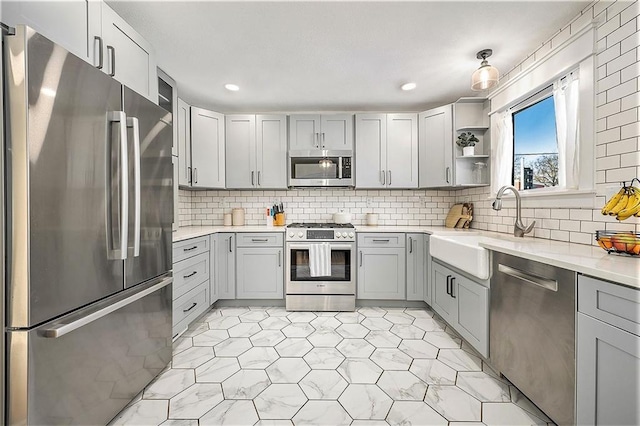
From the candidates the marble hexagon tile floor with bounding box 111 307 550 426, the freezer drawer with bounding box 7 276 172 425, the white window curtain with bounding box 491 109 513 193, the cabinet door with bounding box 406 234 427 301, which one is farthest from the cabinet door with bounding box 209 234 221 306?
the white window curtain with bounding box 491 109 513 193

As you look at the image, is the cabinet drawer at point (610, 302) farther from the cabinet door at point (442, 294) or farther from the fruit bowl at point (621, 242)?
the cabinet door at point (442, 294)

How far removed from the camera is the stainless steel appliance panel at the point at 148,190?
4.57 ft

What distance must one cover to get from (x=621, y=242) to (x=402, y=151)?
2239mm

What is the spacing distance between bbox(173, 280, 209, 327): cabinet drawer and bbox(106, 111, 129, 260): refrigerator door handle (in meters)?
1.05

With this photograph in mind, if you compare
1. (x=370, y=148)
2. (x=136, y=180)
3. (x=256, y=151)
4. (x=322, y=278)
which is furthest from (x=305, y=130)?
(x=136, y=180)

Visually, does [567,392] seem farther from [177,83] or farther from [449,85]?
[177,83]

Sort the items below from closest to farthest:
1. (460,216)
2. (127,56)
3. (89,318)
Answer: (89,318) < (127,56) < (460,216)

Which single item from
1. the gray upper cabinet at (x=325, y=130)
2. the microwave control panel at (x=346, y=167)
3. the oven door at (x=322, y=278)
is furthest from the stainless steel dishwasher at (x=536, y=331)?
the gray upper cabinet at (x=325, y=130)

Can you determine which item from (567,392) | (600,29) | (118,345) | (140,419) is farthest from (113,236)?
(600,29)

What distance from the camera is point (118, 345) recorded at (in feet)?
4.58

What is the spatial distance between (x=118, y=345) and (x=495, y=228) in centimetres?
321

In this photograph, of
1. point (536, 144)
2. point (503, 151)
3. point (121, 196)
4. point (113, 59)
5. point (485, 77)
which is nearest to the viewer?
point (121, 196)

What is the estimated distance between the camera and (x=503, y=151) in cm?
266

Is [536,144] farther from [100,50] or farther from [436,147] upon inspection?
[100,50]
